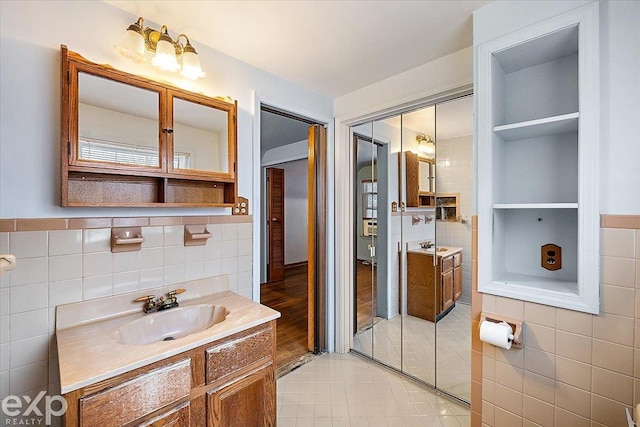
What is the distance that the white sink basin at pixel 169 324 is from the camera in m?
1.30

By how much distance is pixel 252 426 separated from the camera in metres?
1.31

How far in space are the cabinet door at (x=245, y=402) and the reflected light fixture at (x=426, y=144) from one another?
177 cm

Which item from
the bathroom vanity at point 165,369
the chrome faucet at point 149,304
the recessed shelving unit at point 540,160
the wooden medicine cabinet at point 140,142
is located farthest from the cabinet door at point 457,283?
the chrome faucet at point 149,304

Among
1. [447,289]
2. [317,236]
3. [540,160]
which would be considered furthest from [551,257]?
[317,236]

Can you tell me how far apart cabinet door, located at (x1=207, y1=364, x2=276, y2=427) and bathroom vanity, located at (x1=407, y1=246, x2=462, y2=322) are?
4.28 ft

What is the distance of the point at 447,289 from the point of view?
202cm

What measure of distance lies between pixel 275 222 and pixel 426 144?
3.23 meters

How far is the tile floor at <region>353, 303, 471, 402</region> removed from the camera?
1946 millimetres

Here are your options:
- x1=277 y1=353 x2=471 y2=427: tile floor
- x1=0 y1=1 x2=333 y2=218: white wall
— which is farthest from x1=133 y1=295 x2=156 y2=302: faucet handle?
x1=277 y1=353 x2=471 y2=427: tile floor

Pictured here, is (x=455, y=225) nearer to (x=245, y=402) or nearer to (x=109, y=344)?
(x=245, y=402)

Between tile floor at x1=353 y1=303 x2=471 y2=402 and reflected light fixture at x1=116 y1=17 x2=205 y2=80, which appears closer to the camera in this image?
reflected light fixture at x1=116 y1=17 x2=205 y2=80

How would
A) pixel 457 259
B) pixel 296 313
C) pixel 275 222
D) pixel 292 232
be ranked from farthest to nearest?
pixel 292 232
pixel 275 222
pixel 296 313
pixel 457 259

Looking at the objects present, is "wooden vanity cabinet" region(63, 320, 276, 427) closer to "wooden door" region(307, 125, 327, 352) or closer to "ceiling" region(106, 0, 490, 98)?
"wooden door" region(307, 125, 327, 352)

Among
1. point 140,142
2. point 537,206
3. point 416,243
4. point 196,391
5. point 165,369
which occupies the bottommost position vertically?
point 196,391
